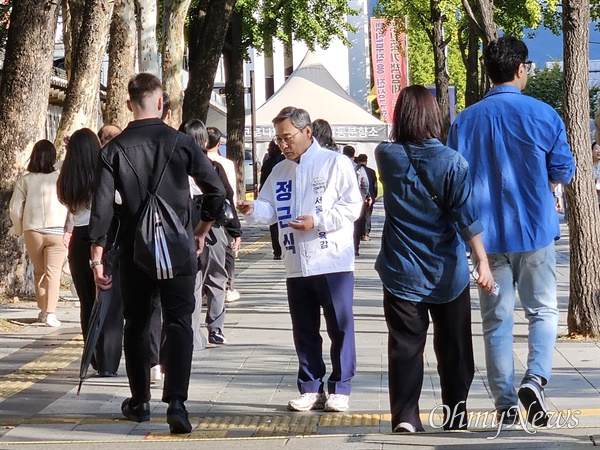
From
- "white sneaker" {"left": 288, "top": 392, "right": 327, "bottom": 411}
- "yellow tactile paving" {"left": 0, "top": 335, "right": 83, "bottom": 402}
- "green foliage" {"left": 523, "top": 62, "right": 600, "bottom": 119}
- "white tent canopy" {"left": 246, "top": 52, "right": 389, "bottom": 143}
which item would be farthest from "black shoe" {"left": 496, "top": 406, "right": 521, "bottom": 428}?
"green foliage" {"left": 523, "top": 62, "right": 600, "bottom": 119}

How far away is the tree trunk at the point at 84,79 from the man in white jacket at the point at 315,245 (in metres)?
7.76

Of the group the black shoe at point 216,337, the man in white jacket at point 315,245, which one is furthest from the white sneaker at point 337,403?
the black shoe at point 216,337

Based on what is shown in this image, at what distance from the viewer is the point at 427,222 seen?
597 centimetres

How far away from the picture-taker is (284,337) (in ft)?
34.9

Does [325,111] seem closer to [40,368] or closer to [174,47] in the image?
[174,47]

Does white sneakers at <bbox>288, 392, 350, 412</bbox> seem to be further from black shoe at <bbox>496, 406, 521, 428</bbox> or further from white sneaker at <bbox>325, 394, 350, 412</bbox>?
black shoe at <bbox>496, 406, 521, 428</bbox>

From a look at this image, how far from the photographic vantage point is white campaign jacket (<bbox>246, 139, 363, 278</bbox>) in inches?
283

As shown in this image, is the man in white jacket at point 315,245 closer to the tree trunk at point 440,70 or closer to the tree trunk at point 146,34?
the tree trunk at point 146,34

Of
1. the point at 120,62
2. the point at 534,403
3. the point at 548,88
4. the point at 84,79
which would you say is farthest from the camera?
the point at 548,88

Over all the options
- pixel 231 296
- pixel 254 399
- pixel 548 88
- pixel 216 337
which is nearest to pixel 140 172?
pixel 254 399

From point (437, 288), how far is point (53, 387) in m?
3.33

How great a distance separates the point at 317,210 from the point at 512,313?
4.52 feet

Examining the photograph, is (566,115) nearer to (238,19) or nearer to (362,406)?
(362,406)

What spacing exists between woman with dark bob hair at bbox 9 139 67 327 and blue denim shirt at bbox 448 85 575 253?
19.1 ft
